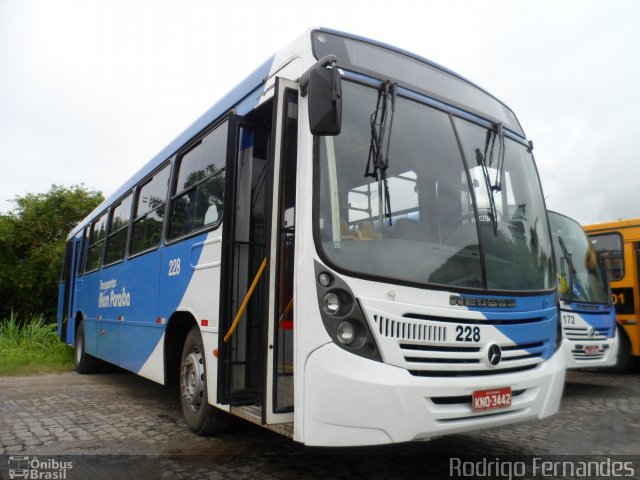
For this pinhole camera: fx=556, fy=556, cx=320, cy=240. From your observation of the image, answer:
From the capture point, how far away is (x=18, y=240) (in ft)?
70.4

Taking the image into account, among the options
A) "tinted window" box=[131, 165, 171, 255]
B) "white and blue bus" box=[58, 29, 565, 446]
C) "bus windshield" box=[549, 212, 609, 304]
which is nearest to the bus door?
"white and blue bus" box=[58, 29, 565, 446]

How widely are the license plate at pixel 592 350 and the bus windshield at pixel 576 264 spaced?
2.31 feet

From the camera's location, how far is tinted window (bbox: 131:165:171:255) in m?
6.46

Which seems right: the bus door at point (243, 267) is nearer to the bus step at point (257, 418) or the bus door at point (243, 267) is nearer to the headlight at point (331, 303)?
the bus step at point (257, 418)

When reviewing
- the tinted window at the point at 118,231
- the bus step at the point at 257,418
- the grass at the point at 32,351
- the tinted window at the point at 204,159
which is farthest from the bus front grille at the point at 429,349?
the grass at the point at 32,351

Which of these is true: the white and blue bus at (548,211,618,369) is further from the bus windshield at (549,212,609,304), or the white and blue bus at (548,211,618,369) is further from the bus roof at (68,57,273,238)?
the bus roof at (68,57,273,238)

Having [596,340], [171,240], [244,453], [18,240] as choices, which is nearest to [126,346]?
[171,240]

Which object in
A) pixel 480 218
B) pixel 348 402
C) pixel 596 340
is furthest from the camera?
pixel 596 340

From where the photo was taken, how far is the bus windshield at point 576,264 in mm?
8461

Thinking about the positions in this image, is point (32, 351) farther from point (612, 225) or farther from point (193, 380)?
point (612, 225)

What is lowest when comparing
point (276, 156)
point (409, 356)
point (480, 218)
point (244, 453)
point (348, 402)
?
point (244, 453)

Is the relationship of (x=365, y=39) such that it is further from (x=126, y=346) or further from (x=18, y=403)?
(x=18, y=403)

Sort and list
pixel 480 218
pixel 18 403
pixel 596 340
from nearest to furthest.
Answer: pixel 480 218
pixel 18 403
pixel 596 340

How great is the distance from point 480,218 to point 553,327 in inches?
43.2
